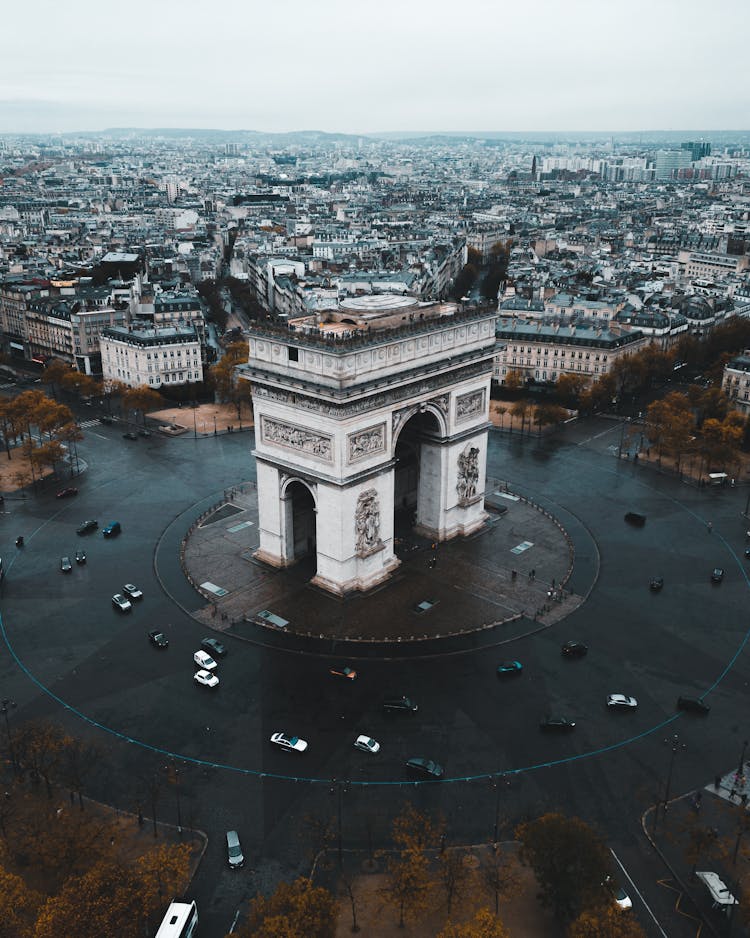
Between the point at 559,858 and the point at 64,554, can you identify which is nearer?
the point at 559,858

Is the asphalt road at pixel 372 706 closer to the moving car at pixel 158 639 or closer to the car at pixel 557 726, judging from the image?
the car at pixel 557 726

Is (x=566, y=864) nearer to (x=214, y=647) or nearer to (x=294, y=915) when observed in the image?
(x=294, y=915)

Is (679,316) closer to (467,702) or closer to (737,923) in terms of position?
(467,702)

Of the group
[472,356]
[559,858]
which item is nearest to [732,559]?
[472,356]

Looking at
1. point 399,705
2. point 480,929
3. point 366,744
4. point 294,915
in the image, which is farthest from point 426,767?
point 294,915

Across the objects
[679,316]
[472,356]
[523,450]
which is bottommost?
[523,450]
